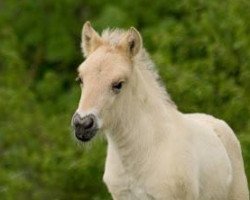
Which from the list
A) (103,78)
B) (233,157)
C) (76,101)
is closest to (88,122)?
(103,78)

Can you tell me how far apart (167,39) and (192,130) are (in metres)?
3.75

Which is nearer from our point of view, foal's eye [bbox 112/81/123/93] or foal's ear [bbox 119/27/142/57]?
foal's eye [bbox 112/81/123/93]

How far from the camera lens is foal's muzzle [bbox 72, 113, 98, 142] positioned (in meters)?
8.82

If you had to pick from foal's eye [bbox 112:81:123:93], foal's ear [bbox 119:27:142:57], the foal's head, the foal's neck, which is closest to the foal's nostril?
the foal's head

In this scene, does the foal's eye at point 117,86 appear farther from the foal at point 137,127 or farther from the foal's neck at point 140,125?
the foal's neck at point 140,125

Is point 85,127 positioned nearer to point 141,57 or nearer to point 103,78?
point 103,78

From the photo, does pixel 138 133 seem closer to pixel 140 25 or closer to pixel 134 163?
pixel 134 163

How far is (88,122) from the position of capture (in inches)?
348

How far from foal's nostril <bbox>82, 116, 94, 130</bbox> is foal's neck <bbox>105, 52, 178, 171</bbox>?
1.69 ft

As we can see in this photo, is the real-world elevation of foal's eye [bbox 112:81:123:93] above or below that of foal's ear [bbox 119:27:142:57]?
below

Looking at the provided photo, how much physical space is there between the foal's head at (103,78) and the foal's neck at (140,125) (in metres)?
0.19

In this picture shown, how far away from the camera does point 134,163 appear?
31.0 feet

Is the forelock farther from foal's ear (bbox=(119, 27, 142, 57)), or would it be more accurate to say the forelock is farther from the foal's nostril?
the foal's nostril

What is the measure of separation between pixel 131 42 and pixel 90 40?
A: 1.22 ft
